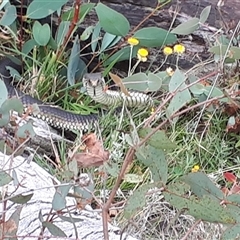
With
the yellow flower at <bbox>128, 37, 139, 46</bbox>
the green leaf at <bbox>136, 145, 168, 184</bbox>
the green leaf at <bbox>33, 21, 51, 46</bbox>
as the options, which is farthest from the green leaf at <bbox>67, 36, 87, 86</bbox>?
the green leaf at <bbox>136, 145, 168, 184</bbox>

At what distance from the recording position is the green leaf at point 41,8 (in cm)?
338

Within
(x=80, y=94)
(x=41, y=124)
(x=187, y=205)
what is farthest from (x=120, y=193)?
(x=187, y=205)

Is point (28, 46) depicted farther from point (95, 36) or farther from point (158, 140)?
point (158, 140)

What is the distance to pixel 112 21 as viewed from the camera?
345cm

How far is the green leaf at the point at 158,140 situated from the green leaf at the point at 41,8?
197cm

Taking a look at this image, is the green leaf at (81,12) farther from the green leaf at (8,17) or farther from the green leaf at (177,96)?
the green leaf at (177,96)

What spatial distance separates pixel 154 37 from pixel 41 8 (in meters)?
0.61

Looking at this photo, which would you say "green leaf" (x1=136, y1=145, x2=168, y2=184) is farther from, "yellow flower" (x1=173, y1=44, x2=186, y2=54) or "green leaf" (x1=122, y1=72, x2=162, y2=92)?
"yellow flower" (x1=173, y1=44, x2=186, y2=54)

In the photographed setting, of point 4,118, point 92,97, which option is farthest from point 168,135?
point 4,118

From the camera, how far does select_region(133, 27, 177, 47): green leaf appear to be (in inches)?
140

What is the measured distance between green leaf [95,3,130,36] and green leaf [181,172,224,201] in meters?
1.92

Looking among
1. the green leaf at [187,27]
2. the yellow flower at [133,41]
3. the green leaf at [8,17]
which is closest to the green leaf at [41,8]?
the green leaf at [8,17]

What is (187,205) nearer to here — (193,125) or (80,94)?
(193,125)

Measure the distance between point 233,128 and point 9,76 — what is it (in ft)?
4.11
